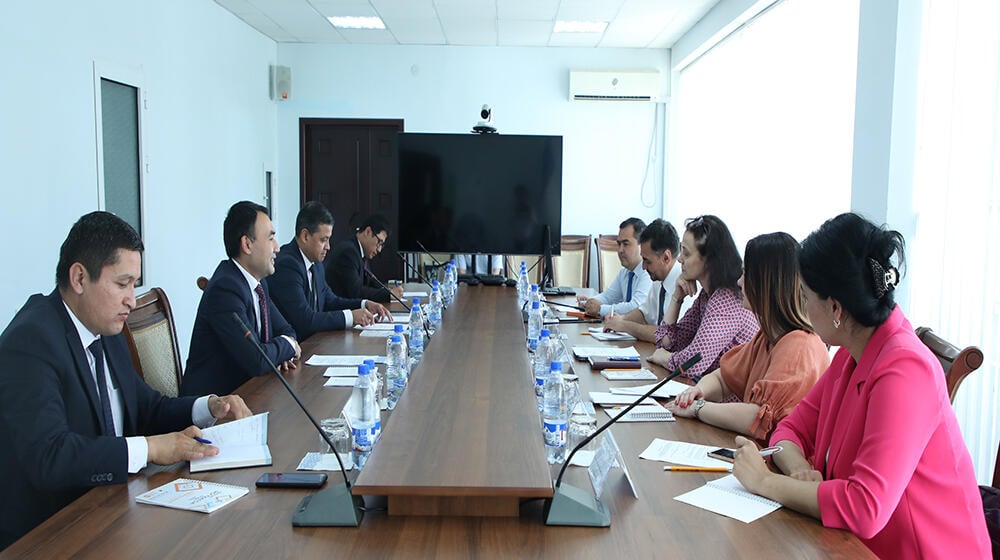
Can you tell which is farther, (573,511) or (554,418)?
(554,418)

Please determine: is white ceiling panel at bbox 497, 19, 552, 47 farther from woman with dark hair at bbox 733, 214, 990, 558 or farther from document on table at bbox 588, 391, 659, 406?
woman with dark hair at bbox 733, 214, 990, 558

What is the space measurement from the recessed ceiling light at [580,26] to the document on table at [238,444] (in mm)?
5416

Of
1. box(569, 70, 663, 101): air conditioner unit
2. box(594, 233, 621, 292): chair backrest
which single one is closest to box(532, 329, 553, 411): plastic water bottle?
box(594, 233, 621, 292): chair backrest

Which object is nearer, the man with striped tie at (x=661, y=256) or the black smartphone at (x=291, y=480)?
the black smartphone at (x=291, y=480)

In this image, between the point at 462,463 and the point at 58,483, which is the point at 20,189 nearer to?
the point at 58,483

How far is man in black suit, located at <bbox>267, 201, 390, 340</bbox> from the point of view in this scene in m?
3.56

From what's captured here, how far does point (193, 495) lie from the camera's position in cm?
151

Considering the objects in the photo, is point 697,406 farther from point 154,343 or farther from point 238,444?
point 154,343

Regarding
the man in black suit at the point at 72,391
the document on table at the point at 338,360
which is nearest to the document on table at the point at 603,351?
the document on table at the point at 338,360

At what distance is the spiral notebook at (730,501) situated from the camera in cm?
148

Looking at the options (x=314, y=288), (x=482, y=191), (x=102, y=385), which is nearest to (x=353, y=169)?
(x=482, y=191)

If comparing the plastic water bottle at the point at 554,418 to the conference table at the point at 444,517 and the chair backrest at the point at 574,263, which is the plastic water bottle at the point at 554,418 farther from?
the chair backrest at the point at 574,263

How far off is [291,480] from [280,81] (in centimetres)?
653

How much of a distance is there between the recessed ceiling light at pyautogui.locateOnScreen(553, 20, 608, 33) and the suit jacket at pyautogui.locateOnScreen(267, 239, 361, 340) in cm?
367
